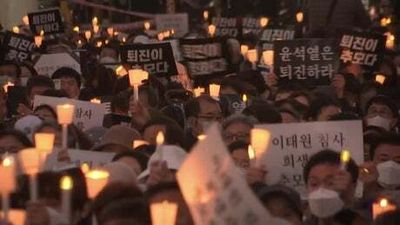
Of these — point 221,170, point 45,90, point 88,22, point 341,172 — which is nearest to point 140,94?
point 45,90

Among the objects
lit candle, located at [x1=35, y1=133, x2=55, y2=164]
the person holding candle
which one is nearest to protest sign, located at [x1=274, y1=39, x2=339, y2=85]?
the person holding candle

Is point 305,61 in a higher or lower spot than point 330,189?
lower

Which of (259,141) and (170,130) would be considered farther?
(170,130)

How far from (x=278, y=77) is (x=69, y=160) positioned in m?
6.07

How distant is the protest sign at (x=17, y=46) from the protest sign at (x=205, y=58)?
280 cm

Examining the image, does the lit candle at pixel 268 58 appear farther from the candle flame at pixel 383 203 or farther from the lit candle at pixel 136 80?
the candle flame at pixel 383 203

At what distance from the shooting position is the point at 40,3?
1113 inches

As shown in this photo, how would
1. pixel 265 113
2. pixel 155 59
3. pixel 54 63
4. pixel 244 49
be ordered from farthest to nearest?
pixel 244 49 < pixel 54 63 < pixel 155 59 < pixel 265 113

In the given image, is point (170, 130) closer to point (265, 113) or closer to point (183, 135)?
point (183, 135)

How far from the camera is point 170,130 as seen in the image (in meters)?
9.16

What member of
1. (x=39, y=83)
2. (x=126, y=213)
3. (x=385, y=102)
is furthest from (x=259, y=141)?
(x=39, y=83)

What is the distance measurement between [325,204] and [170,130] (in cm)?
244

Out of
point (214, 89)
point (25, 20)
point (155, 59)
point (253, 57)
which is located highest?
point (155, 59)

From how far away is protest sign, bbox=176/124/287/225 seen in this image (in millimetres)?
5344
